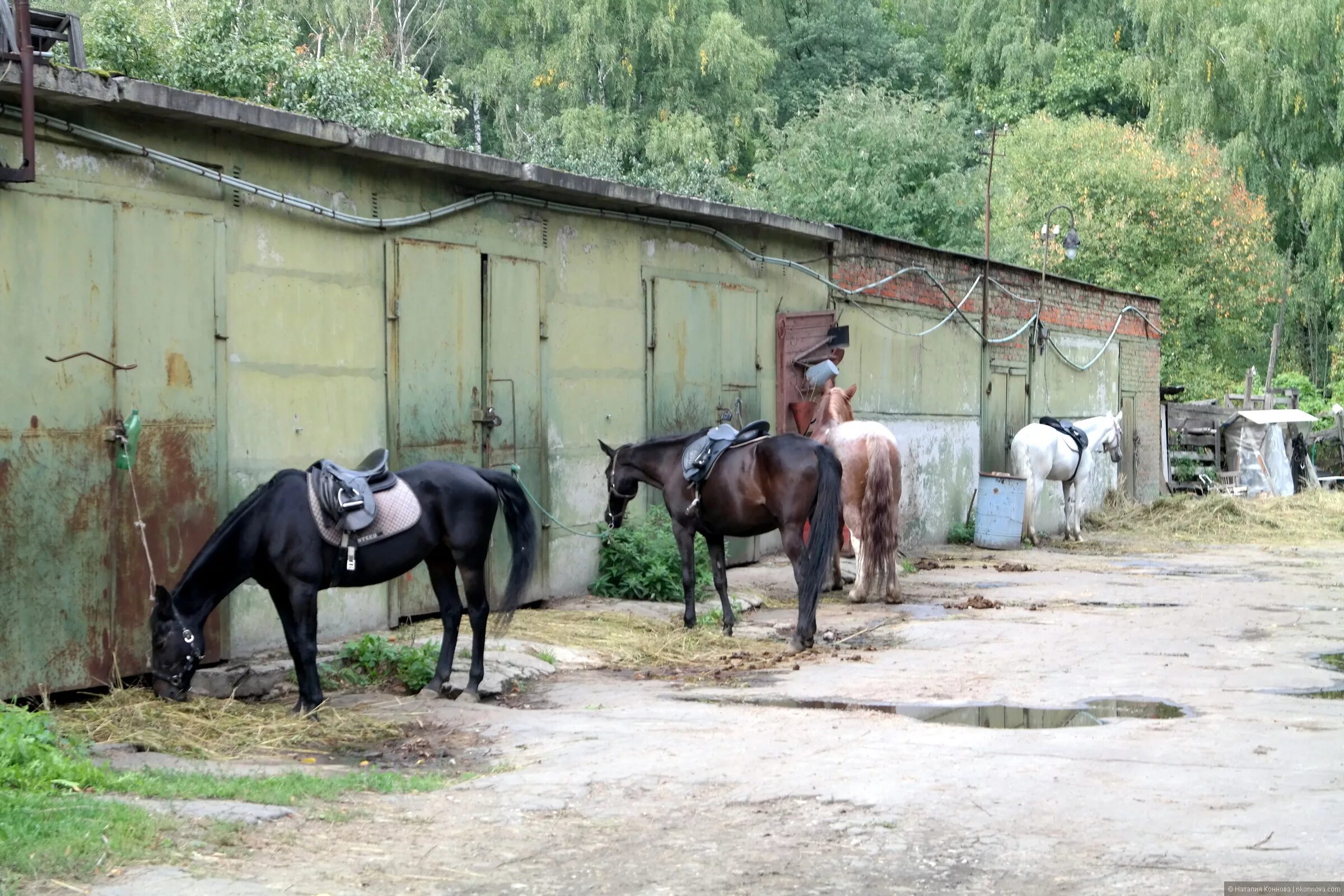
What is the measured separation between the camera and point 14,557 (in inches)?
303

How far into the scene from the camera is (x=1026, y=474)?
1958cm

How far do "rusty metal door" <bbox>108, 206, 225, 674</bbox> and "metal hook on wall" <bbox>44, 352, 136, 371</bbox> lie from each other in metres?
0.04

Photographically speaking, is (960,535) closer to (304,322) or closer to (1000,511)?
(1000,511)

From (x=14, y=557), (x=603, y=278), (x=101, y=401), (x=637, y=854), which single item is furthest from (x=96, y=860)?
(x=603, y=278)

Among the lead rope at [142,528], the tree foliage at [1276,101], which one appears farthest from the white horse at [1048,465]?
the tree foliage at [1276,101]

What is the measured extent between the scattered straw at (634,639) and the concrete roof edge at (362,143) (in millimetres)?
3465

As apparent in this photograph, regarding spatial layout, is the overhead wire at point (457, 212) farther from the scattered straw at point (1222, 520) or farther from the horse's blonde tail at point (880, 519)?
the scattered straw at point (1222, 520)

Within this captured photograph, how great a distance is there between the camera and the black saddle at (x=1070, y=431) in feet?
64.4

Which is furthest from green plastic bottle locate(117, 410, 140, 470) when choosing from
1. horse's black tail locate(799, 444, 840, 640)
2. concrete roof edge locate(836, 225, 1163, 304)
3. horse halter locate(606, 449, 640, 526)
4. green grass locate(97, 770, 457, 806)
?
concrete roof edge locate(836, 225, 1163, 304)

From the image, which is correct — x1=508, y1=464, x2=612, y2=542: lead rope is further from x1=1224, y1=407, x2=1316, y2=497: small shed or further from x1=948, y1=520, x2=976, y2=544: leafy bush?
x1=1224, y1=407, x2=1316, y2=497: small shed

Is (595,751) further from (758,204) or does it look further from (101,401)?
(758,204)

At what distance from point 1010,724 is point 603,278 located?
6.53 metres

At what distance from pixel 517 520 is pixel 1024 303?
574 inches

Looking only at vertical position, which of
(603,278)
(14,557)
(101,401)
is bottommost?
(14,557)
